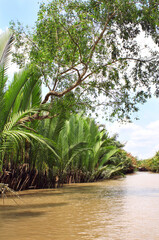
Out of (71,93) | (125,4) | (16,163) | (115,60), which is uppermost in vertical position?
(125,4)

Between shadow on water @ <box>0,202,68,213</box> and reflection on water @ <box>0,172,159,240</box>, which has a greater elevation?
reflection on water @ <box>0,172,159,240</box>

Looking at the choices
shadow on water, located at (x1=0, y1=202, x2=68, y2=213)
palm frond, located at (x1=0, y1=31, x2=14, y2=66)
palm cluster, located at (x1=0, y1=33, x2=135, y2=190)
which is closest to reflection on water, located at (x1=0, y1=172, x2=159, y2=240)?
shadow on water, located at (x1=0, y1=202, x2=68, y2=213)

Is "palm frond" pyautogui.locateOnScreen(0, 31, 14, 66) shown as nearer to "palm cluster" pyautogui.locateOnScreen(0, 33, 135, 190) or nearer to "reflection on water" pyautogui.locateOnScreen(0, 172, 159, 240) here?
"palm cluster" pyautogui.locateOnScreen(0, 33, 135, 190)

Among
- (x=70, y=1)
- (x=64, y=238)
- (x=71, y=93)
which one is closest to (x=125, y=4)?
(x=70, y=1)

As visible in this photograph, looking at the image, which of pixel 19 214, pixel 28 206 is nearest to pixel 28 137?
pixel 28 206

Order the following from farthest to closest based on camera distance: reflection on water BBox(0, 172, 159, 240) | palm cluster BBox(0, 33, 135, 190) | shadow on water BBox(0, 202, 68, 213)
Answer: palm cluster BBox(0, 33, 135, 190) < shadow on water BBox(0, 202, 68, 213) < reflection on water BBox(0, 172, 159, 240)

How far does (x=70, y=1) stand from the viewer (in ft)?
29.0

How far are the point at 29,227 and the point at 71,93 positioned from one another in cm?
629

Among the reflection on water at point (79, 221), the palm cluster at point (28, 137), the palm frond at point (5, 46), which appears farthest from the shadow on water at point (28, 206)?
the palm frond at point (5, 46)

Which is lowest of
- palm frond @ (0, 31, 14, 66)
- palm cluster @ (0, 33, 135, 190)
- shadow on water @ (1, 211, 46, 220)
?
shadow on water @ (1, 211, 46, 220)

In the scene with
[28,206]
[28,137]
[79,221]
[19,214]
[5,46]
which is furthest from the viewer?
[5,46]

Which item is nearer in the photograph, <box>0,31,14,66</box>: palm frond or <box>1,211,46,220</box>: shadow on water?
<box>1,211,46,220</box>: shadow on water

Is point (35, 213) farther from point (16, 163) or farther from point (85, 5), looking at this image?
point (85, 5)

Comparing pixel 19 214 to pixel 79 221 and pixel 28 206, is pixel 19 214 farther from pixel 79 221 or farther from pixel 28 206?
pixel 79 221
